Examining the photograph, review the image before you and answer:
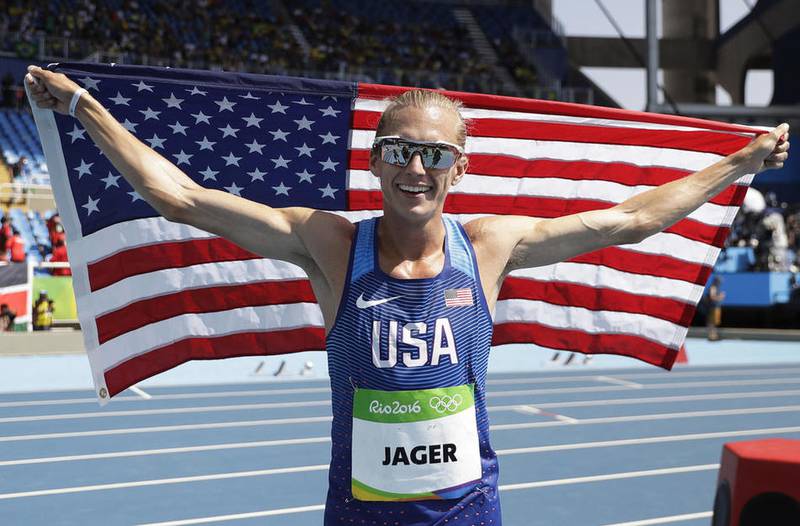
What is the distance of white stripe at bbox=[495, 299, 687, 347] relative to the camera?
4059 mm

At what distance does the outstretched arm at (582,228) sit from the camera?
100 inches

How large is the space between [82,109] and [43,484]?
4.68 m

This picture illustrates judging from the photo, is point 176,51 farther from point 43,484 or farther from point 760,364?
point 43,484

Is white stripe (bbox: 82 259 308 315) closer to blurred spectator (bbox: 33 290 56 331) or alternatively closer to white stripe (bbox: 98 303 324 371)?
white stripe (bbox: 98 303 324 371)

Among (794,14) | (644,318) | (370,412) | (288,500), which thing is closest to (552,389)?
(288,500)

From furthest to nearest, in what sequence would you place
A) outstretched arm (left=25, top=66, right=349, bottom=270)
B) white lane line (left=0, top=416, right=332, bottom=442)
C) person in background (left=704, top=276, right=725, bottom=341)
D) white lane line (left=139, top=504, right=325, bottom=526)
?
person in background (left=704, top=276, right=725, bottom=341) → white lane line (left=0, top=416, right=332, bottom=442) → white lane line (left=139, top=504, right=325, bottom=526) → outstretched arm (left=25, top=66, right=349, bottom=270)

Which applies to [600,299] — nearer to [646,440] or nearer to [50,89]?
[50,89]

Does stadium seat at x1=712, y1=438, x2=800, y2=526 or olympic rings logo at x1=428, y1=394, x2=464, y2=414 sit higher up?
olympic rings logo at x1=428, y1=394, x2=464, y2=414

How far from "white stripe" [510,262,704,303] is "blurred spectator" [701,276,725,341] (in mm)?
15659

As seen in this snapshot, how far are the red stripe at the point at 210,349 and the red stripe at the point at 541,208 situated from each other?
0.90 m

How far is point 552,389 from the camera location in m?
11.7

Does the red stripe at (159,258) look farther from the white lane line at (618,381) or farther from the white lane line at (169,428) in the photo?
the white lane line at (618,381)

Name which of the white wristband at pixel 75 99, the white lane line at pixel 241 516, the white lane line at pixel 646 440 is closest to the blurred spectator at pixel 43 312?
the white lane line at pixel 646 440

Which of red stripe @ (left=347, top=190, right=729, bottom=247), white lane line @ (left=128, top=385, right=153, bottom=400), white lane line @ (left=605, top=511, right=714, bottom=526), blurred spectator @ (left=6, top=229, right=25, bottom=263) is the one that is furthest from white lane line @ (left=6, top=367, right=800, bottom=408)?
red stripe @ (left=347, top=190, right=729, bottom=247)
